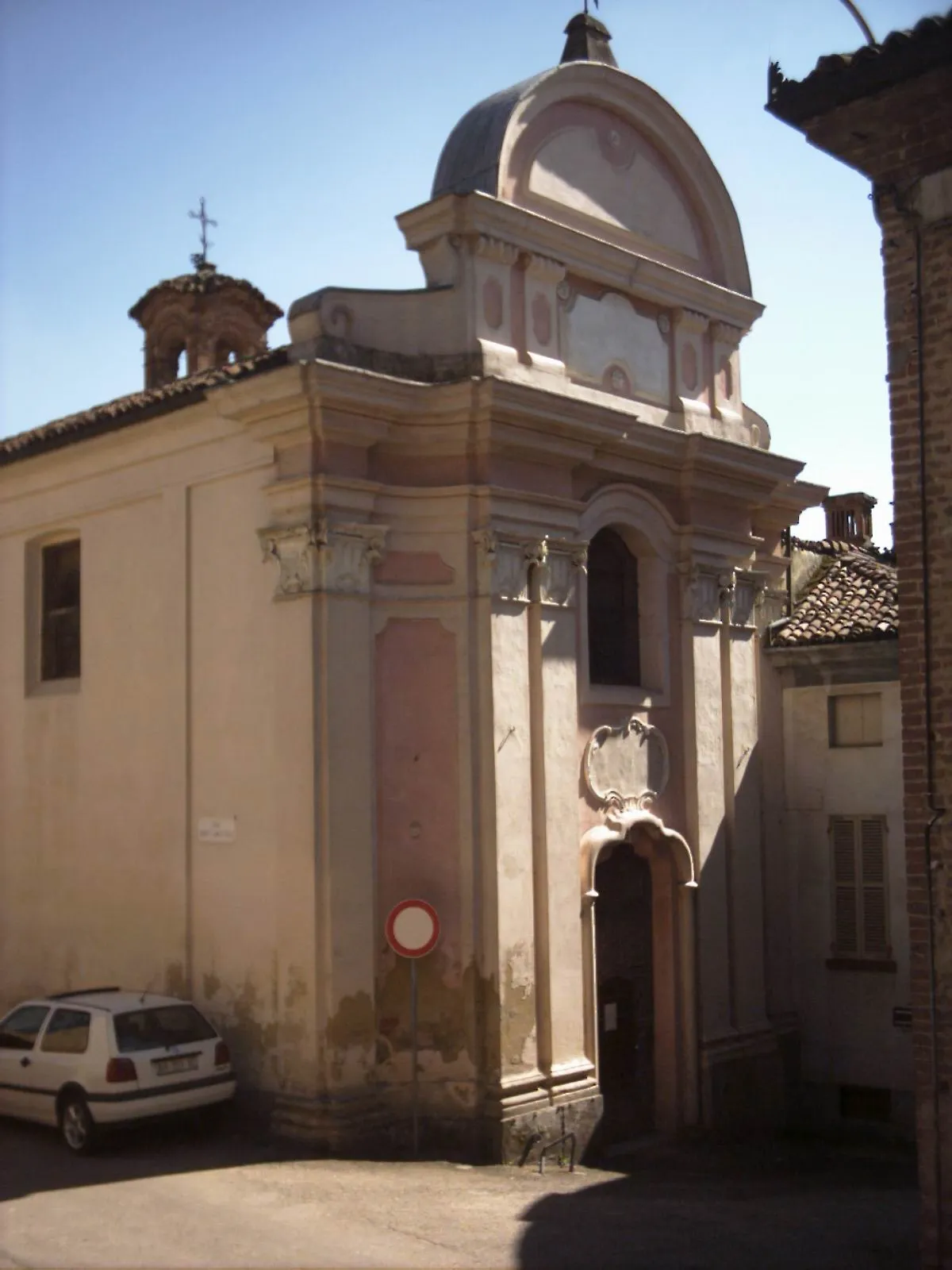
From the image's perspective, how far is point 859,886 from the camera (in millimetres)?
17156

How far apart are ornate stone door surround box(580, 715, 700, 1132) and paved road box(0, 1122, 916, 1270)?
2059mm

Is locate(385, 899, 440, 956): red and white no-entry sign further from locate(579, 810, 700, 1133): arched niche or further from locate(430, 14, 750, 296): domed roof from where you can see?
locate(430, 14, 750, 296): domed roof

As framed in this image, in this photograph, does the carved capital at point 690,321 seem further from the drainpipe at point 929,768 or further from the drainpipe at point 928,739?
the drainpipe at point 929,768

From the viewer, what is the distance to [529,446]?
46.0 ft

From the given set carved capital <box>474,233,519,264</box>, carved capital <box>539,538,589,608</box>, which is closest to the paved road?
carved capital <box>539,538,589,608</box>

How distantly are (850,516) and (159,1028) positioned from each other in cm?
1602

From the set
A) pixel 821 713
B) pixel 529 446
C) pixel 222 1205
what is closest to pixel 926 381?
pixel 529 446

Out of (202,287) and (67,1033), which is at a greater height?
(202,287)

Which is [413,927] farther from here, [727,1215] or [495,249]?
[495,249]

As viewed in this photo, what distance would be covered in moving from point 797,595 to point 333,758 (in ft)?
25.7

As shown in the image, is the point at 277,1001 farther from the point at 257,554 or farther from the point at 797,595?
the point at 797,595

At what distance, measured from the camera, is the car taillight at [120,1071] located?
39.5 ft

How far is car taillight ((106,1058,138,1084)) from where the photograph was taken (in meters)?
12.1

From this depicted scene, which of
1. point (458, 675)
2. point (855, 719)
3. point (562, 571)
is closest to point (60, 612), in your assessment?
point (458, 675)
